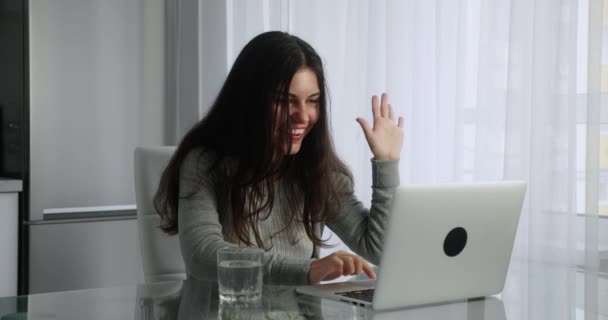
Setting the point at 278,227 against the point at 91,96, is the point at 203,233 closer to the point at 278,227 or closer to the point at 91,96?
the point at 278,227

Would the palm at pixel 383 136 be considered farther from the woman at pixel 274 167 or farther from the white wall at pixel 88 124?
the white wall at pixel 88 124

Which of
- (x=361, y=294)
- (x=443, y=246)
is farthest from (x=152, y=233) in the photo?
(x=443, y=246)

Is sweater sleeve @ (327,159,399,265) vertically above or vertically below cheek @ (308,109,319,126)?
below

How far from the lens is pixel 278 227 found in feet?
5.95

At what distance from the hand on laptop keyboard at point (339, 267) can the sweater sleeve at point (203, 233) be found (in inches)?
1.5

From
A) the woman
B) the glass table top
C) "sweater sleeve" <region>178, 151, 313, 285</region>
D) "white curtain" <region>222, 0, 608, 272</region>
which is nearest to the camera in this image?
the glass table top

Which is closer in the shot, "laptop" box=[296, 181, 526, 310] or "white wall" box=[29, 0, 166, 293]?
"laptop" box=[296, 181, 526, 310]

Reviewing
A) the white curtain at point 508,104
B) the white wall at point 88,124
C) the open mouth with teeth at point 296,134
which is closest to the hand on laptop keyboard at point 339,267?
the white curtain at point 508,104

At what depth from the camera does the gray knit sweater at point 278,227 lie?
4.97 ft

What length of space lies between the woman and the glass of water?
0.30 metres

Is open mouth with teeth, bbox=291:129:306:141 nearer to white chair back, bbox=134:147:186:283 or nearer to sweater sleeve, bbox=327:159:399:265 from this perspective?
sweater sleeve, bbox=327:159:399:265

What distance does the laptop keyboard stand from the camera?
1.33 meters

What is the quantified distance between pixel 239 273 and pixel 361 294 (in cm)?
23

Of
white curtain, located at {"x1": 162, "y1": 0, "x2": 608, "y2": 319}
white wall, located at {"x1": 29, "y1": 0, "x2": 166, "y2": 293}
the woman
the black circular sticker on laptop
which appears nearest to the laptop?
the black circular sticker on laptop
